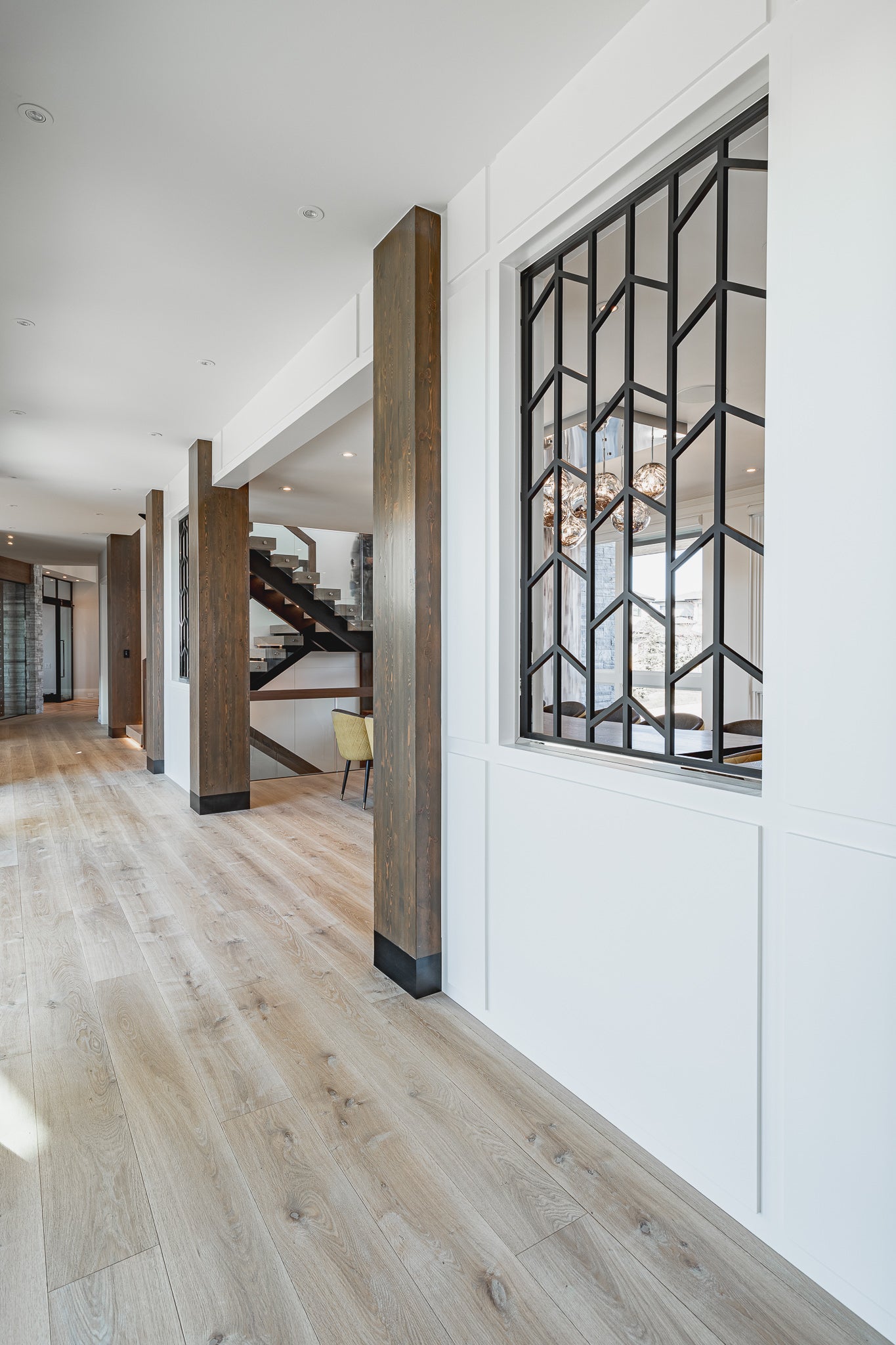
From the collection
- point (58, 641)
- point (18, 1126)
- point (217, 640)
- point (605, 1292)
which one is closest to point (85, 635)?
point (58, 641)

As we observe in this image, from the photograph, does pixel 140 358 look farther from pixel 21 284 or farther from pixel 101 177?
pixel 101 177

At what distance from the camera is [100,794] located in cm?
617

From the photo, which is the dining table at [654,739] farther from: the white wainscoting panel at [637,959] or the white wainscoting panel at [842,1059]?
the white wainscoting panel at [842,1059]

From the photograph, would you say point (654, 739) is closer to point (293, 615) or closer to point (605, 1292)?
point (605, 1292)

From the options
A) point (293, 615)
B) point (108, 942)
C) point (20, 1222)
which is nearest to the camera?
point (20, 1222)

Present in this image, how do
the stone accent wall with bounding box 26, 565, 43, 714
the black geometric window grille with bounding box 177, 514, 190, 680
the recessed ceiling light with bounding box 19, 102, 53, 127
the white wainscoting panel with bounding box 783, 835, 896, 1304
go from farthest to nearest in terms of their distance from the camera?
1. the stone accent wall with bounding box 26, 565, 43, 714
2. the black geometric window grille with bounding box 177, 514, 190, 680
3. the recessed ceiling light with bounding box 19, 102, 53, 127
4. the white wainscoting panel with bounding box 783, 835, 896, 1304

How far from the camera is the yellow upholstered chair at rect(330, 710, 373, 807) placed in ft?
19.2

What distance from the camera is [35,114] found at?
2125 millimetres

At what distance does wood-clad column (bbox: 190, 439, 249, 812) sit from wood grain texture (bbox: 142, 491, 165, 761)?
1.71m

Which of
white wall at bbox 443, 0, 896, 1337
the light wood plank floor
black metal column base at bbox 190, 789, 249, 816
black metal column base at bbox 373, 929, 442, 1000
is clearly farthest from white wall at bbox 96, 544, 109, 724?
white wall at bbox 443, 0, 896, 1337

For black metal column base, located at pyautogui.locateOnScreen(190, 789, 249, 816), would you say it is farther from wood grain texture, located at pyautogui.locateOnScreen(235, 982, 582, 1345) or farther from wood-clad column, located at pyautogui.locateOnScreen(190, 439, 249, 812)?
wood grain texture, located at pyautogui.locateOnScreen(235, 982, 582, 1345)

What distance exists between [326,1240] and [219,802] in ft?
13.9

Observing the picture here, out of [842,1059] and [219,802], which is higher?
[842,1059]

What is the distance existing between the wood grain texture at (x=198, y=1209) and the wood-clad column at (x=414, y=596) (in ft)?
2.75
